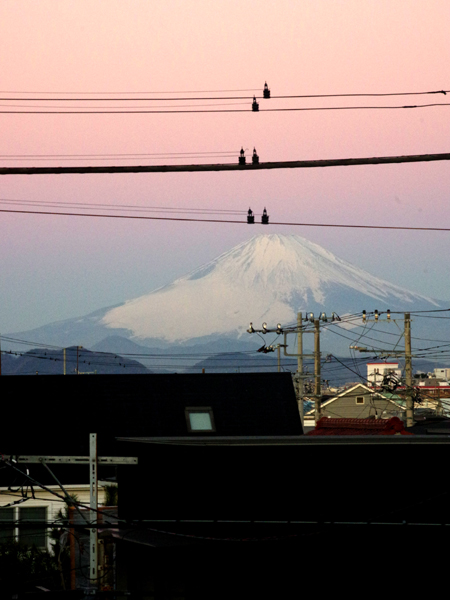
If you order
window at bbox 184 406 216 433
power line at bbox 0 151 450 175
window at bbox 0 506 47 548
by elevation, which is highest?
power line at bbox 0 151 450 175

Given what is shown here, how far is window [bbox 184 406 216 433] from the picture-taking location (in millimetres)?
31391

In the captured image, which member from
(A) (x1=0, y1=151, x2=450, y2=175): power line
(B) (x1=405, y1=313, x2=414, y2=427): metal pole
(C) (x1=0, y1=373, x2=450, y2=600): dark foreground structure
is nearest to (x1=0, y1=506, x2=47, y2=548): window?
(C) (x1=0, y1=373, x2=450, y2=600): dark foreground structure

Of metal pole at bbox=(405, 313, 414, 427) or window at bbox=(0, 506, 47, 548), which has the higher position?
metal pole at bbox=(405, 313, 414, 427)

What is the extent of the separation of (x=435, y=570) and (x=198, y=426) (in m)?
15.5

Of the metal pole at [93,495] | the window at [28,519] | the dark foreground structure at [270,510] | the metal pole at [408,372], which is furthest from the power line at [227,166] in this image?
the metal pole at [408,372]

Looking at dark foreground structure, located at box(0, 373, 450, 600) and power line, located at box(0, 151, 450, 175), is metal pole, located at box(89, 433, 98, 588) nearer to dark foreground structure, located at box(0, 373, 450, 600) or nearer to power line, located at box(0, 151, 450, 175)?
dark foreground structure, located at box(0, 373, 450, 600)

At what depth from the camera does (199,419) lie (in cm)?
3155

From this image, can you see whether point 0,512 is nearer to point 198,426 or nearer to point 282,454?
point 198,426

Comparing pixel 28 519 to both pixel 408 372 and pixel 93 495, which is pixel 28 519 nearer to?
pixel 93 495

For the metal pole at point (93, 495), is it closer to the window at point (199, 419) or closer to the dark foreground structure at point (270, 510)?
the dark foreground structure at point (270, 510)

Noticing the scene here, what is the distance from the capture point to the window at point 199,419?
31.4 m

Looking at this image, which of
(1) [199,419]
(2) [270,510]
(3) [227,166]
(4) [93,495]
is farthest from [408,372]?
(3) [227,166]

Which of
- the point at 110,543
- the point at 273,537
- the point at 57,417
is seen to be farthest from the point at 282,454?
the point at 57,417

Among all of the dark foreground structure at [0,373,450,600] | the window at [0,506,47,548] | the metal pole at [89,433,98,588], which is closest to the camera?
the metal pole at [89,433,98,588]
